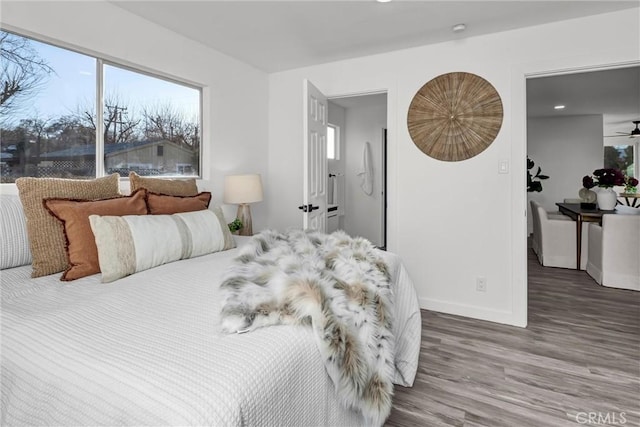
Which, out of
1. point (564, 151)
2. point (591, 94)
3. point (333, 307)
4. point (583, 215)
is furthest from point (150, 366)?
point (564, 151)

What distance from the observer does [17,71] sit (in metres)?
2.08

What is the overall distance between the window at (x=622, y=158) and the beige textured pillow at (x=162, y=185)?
980 cm

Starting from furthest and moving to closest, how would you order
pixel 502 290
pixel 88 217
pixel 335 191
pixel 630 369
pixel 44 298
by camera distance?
pixel 335 191 → pixel 502 290 → pixel 630 369 → pixel 88 217 → pixel 44 298

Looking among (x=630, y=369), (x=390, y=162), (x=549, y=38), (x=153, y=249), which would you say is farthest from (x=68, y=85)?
(x=630, y=369)

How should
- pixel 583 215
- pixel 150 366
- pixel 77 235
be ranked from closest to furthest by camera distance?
pixel 150 366
pixel 77 235
pixel 583 215

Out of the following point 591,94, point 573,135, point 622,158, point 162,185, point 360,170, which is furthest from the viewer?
point 622,158

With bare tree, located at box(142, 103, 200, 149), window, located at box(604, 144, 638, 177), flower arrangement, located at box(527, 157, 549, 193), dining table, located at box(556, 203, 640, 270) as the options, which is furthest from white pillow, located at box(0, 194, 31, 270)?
window, located at box(604, 144, 638, 177)

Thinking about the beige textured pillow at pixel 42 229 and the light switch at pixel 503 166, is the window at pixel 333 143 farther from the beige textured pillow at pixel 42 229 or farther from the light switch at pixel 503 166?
the beige textured pillow at pixel 42 229

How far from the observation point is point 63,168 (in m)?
2.29

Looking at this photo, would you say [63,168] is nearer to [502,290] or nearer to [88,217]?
[88,217]

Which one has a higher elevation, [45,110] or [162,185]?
[45,110]

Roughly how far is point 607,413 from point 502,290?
1.29 metres

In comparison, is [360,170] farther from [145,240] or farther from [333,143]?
[145,240]

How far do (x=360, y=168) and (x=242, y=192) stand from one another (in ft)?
9.86
